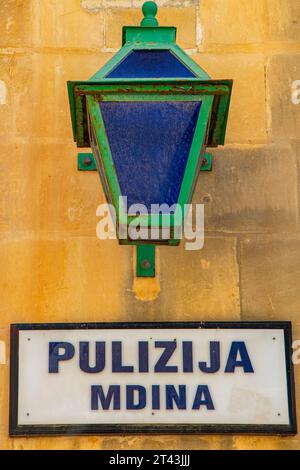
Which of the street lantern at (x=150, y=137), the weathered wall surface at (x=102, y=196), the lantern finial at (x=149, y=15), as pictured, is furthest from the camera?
the weathered wall surface at (x=102, y=196)

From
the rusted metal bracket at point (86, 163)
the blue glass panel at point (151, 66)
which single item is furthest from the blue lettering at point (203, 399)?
the blue glass panel at point (151, 66)

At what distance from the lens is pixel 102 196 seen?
169 inches

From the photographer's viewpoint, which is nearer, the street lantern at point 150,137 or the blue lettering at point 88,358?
the street lantern at point 150,137

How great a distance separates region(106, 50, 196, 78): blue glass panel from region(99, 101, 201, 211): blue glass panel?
151mm

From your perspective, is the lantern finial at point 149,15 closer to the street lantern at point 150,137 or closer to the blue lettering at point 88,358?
the street lantern at point 150,137

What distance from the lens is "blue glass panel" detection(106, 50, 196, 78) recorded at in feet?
11.9

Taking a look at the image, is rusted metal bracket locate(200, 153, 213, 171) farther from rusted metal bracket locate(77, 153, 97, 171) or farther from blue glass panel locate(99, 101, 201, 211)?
blue glass panel locate(99, 101, 201, 211)

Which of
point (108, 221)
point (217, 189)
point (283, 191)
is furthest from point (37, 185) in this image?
point (283, 191)

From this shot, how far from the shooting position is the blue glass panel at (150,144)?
3.46 meters

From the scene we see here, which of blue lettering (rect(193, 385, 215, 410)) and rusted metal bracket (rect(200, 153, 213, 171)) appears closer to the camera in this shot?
blue lettering (rect(193, 385, 215, 410))

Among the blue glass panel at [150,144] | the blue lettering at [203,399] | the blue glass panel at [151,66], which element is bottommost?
the blue lettering at [203,399]

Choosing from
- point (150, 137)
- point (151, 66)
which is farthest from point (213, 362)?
point (151, 66)

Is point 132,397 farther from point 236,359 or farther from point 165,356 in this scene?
point 236,359

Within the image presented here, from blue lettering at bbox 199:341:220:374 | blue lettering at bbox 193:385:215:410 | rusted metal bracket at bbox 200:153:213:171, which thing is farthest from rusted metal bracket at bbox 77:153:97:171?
blue lettering at bbox 193:385:215:410
